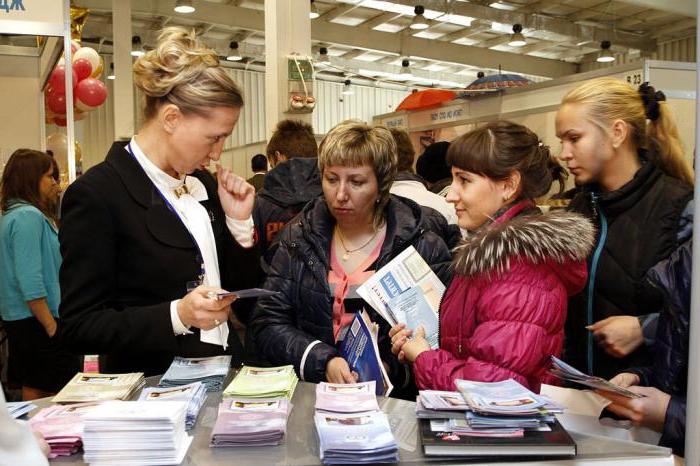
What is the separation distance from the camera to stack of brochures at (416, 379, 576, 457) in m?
1.21

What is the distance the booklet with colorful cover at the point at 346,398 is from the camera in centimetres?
139

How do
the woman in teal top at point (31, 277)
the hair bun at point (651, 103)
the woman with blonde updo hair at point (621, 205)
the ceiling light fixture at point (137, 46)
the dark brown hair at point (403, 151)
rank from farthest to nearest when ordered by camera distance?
the ceiling light fixture at point (137, 46) < the woman in teal top at point (31, 277) < the dark brown hair at point (403, 151) < the hair bun at point (651, 103) < the woman with blonde updo hair at point (621, 205)

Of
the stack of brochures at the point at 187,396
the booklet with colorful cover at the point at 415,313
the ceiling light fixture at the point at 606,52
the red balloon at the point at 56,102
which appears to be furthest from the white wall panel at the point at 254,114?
the stack of brochures at the point at 187,396

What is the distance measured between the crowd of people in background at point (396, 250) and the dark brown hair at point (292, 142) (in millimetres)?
1483

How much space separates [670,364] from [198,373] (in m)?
1.11

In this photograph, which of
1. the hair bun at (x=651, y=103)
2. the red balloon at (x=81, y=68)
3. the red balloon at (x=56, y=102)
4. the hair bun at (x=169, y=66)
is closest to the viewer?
the hair bun at (x=169, y=66)

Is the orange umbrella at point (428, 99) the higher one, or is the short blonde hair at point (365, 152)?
the orange umbrella at point (428, 99)

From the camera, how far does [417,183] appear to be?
340 cm

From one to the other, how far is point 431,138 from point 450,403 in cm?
585

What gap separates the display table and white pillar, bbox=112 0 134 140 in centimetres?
823

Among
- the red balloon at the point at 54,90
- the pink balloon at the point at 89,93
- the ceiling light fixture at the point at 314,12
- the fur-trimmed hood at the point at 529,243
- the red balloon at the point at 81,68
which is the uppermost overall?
the ceiling light fixture at the point at 314,12

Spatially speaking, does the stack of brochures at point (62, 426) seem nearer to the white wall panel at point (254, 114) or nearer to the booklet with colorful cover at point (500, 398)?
the booklet with colorful cover at point (500, 398)

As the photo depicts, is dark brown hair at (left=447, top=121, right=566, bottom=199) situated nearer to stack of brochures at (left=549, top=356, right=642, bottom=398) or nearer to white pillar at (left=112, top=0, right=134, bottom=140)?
stack of brochures at (left=549, top=356, right=642, bottom=398)

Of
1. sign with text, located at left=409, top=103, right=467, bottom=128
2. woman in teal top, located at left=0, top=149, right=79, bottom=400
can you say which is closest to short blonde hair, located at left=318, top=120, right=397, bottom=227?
woman in teal top, located at left=0, top=149, right=79, bottom=400
